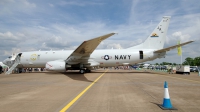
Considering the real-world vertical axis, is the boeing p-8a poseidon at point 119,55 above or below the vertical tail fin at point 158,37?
below

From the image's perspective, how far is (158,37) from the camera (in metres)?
24.0

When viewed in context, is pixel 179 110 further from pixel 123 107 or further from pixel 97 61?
pixel 97 61

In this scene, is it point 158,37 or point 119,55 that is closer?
point 119,55

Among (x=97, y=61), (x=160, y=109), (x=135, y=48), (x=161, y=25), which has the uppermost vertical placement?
(x=161, y=25)

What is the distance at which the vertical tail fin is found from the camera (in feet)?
77.8

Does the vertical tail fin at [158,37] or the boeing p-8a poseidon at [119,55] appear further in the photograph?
the vertical tail fin at [158,37]

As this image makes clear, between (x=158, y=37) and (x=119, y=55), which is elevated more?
(x=158, y=37)

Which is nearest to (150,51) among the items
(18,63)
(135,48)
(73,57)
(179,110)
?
(135,48)

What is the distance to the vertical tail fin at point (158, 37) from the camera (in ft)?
77.8

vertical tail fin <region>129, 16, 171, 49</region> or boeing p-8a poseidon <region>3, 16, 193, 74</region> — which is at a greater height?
vertical tail fin <region>129, 16, 171, 49</region>

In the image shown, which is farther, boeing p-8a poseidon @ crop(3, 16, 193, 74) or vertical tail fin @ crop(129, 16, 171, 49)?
vertical tail fin @ crop(129, 16, 171, 49)

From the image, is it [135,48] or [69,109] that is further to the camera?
[135,48]

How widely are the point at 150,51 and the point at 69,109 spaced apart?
2014 centimetres

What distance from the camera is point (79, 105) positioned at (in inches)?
208
